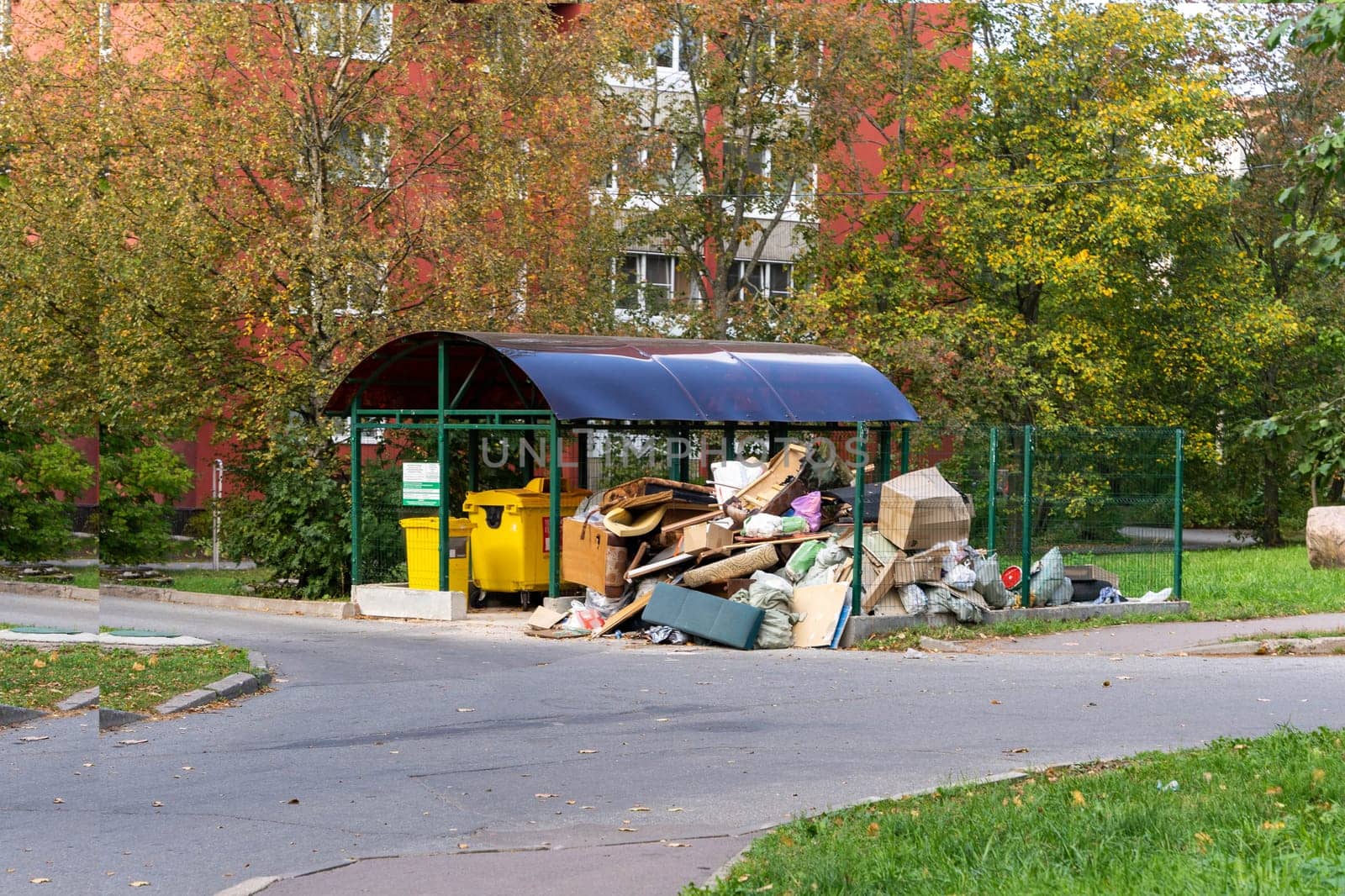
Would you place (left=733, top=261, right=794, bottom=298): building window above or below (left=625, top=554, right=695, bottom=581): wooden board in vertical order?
above

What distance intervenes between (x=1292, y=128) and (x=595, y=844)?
35605mm

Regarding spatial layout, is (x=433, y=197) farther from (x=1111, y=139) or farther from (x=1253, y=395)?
(x=1253, y=395)

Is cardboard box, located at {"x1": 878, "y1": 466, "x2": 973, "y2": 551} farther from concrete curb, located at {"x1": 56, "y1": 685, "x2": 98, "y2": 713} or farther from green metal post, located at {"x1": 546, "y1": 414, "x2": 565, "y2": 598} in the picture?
concrete curb, located at {"x1": 56, "y1": 685, "x2": 98, "y2": 713}

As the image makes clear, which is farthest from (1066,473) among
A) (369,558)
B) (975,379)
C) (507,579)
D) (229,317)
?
(975,379)

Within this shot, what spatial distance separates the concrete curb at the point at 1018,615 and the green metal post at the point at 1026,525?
19cm

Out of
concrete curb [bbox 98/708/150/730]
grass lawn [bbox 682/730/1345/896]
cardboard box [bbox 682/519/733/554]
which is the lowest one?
concrete curb [bbox 98/708/150/730]

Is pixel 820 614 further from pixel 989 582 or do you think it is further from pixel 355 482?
pixel 355 482

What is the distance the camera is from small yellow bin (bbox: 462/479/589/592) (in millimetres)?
19375

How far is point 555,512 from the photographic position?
18.7 m

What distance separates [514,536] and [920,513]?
545 centimetres

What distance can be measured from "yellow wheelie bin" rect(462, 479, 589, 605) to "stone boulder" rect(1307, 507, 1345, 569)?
13050 millimetres

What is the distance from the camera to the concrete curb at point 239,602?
19.7 m

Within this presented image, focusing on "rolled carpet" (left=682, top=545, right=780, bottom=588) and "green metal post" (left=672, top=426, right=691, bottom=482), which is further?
"green metal post" (left=672, top=426, right=691, bottom=482)

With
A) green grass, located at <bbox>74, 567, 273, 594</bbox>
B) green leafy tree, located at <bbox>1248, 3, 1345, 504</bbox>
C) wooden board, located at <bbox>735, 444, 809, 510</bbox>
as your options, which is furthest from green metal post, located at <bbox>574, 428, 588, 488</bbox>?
green leafy tree, located at <bbox>1248, 3, 1345, 504</bbox>
